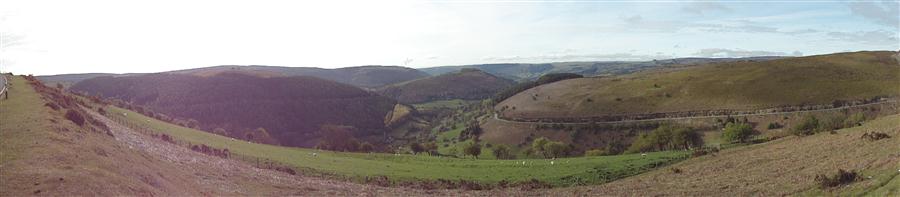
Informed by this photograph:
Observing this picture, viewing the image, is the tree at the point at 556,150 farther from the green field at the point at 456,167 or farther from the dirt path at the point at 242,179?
the dirt path at the point at 242,179

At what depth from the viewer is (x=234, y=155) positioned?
4781 centimetres

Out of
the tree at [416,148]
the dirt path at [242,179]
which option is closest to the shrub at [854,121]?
the dirt path at [242,179]

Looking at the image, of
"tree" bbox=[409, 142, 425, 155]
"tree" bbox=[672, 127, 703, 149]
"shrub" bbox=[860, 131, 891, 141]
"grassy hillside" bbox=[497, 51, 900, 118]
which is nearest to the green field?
"shrub" bbox=[860, 131, 891, 141]

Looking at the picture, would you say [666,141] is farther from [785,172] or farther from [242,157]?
[242,157]

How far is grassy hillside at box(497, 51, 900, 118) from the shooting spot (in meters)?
131

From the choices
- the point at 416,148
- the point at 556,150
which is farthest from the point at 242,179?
the point at 416,148

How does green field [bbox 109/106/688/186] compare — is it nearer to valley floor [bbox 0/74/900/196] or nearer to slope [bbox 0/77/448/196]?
valley floor [bbox 0/74/900/196]

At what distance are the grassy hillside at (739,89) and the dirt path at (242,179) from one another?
394ft

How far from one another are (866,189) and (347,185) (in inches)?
1192

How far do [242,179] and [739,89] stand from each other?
148075 mm

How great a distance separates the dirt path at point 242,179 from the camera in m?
31.6

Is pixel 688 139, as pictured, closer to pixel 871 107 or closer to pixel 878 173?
pixel 871 107

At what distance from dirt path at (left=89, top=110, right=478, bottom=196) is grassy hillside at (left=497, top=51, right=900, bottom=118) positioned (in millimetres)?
120231

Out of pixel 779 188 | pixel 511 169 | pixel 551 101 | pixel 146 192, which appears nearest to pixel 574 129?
pixel 551 101
